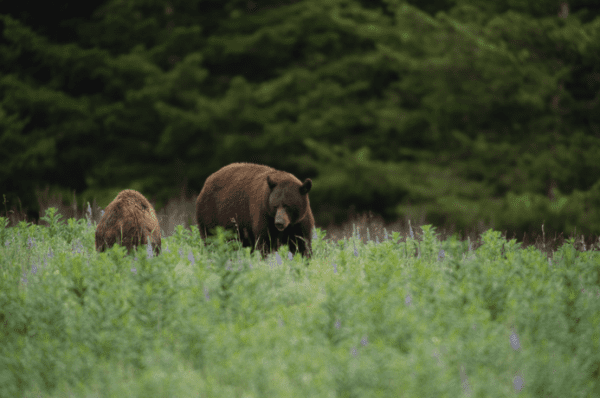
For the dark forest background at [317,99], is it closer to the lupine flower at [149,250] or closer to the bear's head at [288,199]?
the bear's head at [288,199]

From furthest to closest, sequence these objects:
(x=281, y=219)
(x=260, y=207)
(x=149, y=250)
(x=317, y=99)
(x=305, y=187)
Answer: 1. (x=317, y=99)
2. (x=260, y=207)
3. (x=305, y=187)
4. (x=281, y=219)
5. (x=149, y=250)

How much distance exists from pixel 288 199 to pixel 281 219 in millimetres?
303

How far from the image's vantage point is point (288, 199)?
5199 millimetres

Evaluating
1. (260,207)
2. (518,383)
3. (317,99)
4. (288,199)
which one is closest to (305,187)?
(288,199)

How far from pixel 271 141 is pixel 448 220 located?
20.3 ft

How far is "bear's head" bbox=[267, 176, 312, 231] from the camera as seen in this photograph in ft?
17.0

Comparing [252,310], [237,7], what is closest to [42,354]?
[252,310]

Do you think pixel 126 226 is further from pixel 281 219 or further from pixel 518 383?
pixel 518 383

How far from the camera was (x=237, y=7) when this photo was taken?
1638 centimetres

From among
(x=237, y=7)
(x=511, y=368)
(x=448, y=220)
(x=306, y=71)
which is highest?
(x=237, y=7)

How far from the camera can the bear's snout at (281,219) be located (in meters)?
4.93

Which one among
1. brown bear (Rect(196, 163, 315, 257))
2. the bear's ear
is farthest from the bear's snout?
the bear's ear

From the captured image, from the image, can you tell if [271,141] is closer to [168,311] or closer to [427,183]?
[427,183]

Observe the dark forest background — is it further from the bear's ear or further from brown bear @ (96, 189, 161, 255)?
brown bear @ (96, 189, 161, 255)
